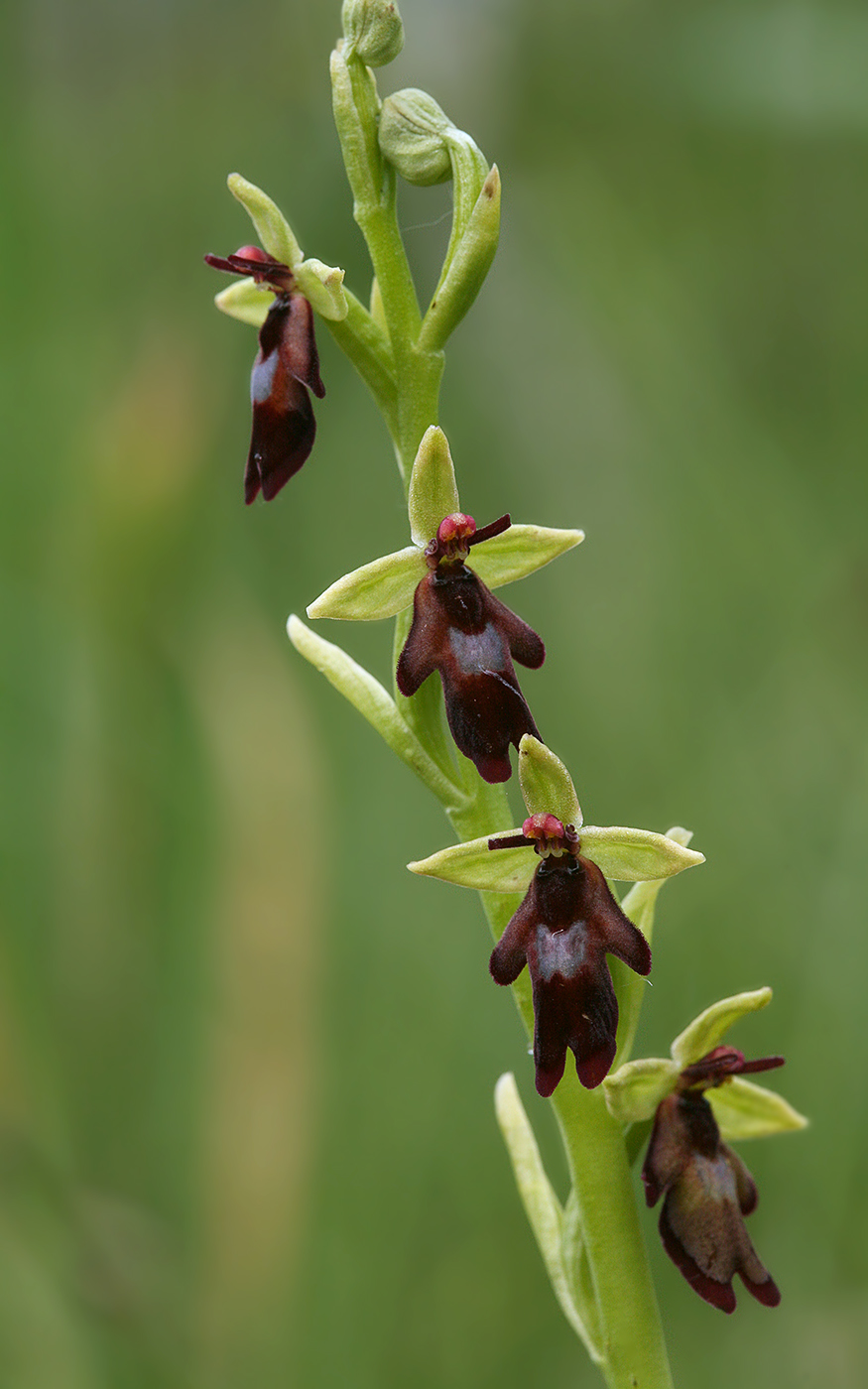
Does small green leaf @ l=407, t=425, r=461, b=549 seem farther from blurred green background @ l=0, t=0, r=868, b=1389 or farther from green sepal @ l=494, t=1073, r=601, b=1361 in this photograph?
blurred green background @ l=0, t=0, r=868, b=1389

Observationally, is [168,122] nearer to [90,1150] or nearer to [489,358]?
[489,358]

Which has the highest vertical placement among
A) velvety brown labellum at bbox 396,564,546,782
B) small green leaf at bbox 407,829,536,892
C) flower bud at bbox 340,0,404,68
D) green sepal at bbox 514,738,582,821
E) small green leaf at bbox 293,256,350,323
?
flower bud at bbox 340,0,404,68

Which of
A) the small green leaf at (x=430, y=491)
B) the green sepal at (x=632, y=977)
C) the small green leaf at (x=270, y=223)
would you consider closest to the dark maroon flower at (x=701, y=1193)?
the green sepal at (x=632, y=977)

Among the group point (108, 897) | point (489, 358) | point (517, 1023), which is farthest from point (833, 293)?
point (108, 897)

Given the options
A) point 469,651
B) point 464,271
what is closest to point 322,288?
point 464,271

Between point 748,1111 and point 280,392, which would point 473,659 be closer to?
point 280,392

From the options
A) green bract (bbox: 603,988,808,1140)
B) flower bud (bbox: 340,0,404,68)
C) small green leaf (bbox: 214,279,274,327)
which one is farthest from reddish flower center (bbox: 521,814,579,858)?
flower bud (bbox: 340,0,404,68)
